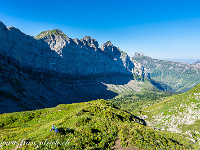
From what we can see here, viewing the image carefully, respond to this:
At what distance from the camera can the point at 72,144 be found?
2212cm

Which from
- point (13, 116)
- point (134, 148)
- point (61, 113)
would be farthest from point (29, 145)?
point (13, 116)

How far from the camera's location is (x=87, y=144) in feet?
74.1

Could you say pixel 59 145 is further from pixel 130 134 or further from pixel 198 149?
pixel 198 149

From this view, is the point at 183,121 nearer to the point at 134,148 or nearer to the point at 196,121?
the point at 196,121

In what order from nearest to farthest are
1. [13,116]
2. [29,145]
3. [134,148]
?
[29,145], [134,148], [13,116]

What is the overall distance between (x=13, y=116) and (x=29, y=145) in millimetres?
33360

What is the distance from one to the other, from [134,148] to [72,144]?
40.6 feet

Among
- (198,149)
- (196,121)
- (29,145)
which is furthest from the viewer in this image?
(196,121)

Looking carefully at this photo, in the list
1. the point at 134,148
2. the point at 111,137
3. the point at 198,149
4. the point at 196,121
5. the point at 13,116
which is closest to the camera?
Answer: the point at 134,148

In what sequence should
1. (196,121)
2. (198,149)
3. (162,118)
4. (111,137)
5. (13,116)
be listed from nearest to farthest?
(111,137)
(198,149)
(13,116)
(196,121)
(162,118)

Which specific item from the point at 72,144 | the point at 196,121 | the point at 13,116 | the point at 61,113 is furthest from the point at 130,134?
the point at 196,121

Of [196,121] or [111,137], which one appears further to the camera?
[196,121]

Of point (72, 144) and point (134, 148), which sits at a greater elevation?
point (72, 144)

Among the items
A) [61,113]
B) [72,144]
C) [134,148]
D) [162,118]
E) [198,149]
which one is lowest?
[162,118]
